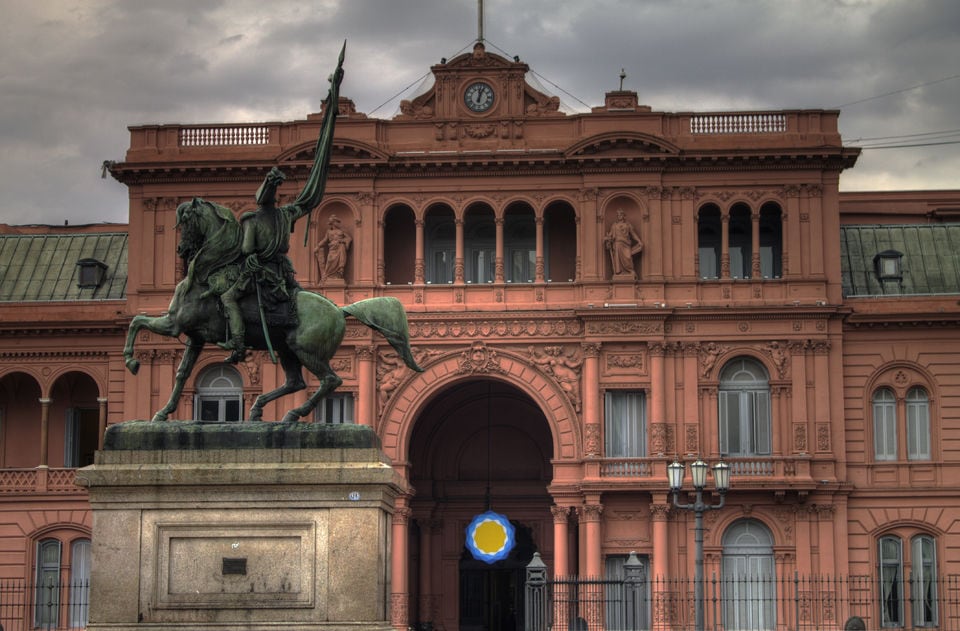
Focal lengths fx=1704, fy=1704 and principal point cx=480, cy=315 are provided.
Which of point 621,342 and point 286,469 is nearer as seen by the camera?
point 286,469

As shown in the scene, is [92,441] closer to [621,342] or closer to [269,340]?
[621,342]

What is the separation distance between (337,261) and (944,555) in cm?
2262

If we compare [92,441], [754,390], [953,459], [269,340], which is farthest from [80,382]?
[269,340]

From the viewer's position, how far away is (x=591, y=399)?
5706cm

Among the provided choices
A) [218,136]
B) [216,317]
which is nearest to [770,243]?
[218,136]

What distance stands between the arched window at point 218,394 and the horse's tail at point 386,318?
36.1 meters

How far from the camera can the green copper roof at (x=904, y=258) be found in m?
60.4

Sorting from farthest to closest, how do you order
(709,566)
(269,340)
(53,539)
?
1. (53,539)
2. (709,566)
3. (269,340)

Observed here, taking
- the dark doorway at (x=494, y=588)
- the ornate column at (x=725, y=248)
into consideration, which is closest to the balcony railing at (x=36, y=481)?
the dark doorway at (x=494, y=588)

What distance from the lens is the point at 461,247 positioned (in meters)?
58.3

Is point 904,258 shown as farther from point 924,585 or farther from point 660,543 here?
point 660,543

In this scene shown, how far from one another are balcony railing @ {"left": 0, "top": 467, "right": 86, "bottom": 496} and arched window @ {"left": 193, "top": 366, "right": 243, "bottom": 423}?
18.0 ft

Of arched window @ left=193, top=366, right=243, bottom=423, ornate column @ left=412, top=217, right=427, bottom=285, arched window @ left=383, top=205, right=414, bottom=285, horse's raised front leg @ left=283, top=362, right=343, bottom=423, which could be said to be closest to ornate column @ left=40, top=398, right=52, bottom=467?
arched window @ left=193, top=366, right=243, bottom=423

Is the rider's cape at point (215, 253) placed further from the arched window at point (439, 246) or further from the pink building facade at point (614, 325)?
the arched window at point (439, 246)
